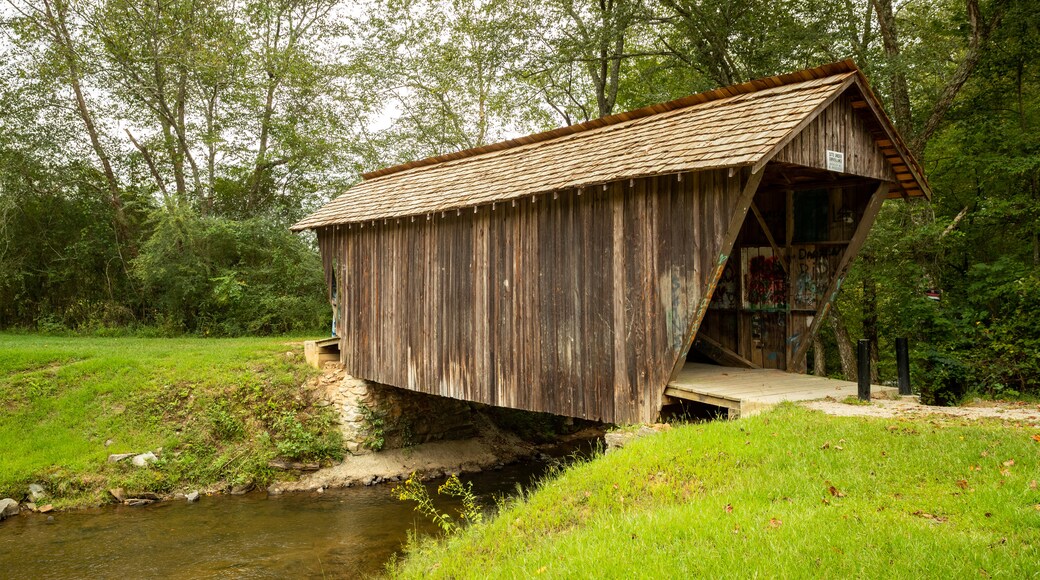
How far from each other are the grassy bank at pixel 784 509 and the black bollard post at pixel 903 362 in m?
1.23

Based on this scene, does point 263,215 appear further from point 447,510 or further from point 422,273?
point 447,510

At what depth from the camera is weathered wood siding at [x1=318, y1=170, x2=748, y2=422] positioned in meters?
6.94

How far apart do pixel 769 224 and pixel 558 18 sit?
34.6 ft

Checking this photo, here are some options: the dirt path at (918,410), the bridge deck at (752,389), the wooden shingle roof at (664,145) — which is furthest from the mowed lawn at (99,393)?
the dirt path at (918,410)

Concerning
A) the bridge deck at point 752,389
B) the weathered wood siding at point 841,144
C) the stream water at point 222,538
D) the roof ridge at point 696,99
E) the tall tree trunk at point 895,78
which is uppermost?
the tall tree trunk at point 895,78

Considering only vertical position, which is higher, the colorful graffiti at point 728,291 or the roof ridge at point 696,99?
the roof ridge at point 696,99

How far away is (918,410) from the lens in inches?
239

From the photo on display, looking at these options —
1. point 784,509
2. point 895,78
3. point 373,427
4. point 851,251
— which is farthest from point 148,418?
point 895,78

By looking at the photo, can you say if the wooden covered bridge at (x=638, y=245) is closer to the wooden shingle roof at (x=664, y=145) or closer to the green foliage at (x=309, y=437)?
the wooden shingle roof at (x=664, y=145)

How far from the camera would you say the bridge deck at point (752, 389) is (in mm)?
6465

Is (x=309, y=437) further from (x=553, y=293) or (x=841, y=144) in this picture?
(x=841, y=144)

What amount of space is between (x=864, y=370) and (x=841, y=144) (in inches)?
97.2

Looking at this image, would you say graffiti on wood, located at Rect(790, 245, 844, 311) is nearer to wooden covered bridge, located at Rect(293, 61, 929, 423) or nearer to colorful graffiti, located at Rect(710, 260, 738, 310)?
wooden covered bridge, located at Rect(293, 61, 929, 423)

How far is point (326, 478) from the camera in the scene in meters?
11.7
